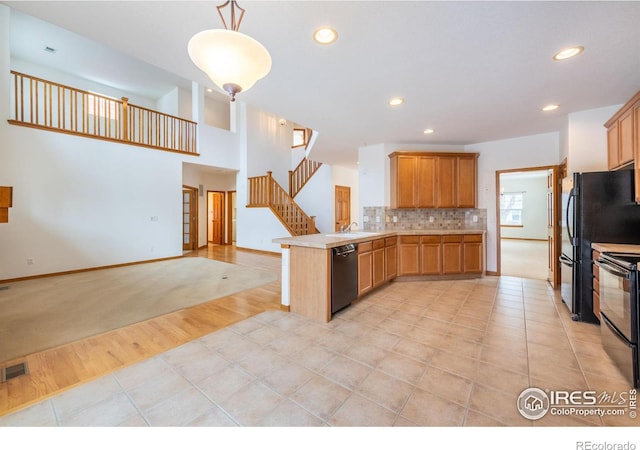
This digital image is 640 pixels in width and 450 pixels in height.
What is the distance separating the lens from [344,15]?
5.79 feet

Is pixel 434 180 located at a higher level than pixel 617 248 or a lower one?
higher

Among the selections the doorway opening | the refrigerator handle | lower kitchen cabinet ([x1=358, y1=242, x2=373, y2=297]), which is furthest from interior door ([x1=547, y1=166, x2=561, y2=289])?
the doorway opening

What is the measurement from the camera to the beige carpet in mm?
2652

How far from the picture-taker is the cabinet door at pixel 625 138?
2705 millimetres

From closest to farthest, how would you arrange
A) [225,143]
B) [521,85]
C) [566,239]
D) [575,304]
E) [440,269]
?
[521,85], [575,304], [566,239], [440,269], [225,143]

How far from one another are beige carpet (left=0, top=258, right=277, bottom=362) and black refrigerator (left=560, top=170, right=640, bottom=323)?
4260mm

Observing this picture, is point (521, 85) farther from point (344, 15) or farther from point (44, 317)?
point (44, 317)

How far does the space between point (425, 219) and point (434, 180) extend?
2.62 feet

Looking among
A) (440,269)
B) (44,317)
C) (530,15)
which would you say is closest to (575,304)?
(440,269)

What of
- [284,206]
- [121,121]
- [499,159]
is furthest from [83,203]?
[499,159]

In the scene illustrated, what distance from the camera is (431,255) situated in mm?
4594

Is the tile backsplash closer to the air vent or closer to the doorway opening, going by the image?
the doorway opening

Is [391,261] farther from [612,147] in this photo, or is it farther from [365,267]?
[612,147]
